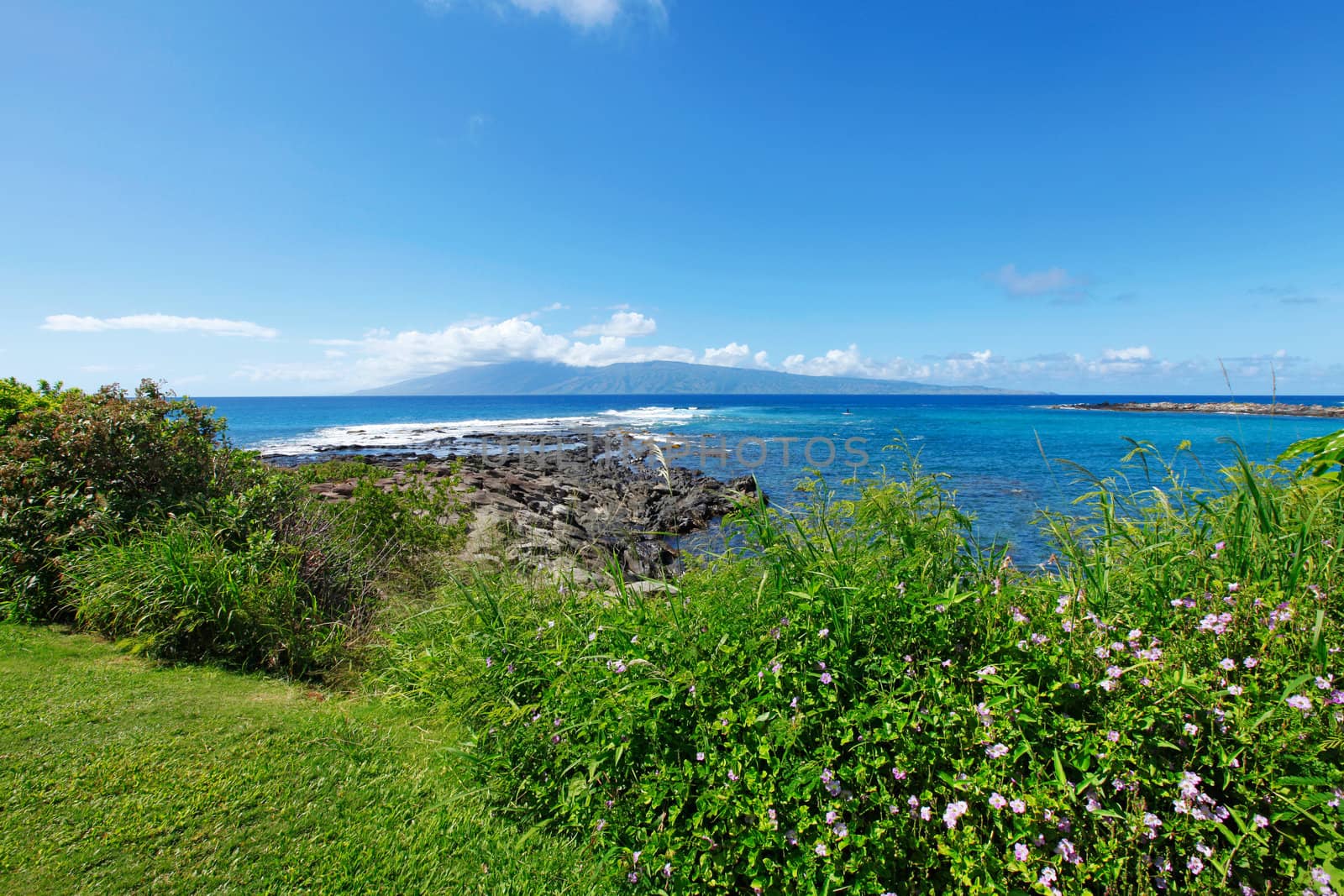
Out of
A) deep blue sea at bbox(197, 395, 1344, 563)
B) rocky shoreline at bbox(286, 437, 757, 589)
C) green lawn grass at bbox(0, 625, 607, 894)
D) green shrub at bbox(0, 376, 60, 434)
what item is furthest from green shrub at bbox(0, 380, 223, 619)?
deep blue sea at bbox(197, 395, 1344, 563)

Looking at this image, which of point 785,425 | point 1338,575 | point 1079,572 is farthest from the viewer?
point 785,425

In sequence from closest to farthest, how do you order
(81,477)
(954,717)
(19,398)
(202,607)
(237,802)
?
(954,717) < (237,802) < (202,607) < (81,477) < (19,398)

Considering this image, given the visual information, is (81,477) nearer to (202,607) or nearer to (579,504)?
(202,607)

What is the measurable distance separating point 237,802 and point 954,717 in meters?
3.87

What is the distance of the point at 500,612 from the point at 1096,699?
3.51 metres

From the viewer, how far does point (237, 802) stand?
3316 millimetres

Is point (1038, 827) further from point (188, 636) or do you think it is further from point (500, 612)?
point (188, 636)

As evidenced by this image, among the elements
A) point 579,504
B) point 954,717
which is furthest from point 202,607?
point 579,504

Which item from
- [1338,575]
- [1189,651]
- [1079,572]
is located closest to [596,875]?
[1189,651]

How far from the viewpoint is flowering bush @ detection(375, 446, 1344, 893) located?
226 cm

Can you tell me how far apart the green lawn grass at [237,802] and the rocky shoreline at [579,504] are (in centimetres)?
180

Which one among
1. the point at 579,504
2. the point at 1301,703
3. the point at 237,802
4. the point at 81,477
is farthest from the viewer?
the point at 579,504

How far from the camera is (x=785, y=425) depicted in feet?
205

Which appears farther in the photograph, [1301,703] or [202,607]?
[202,607]
